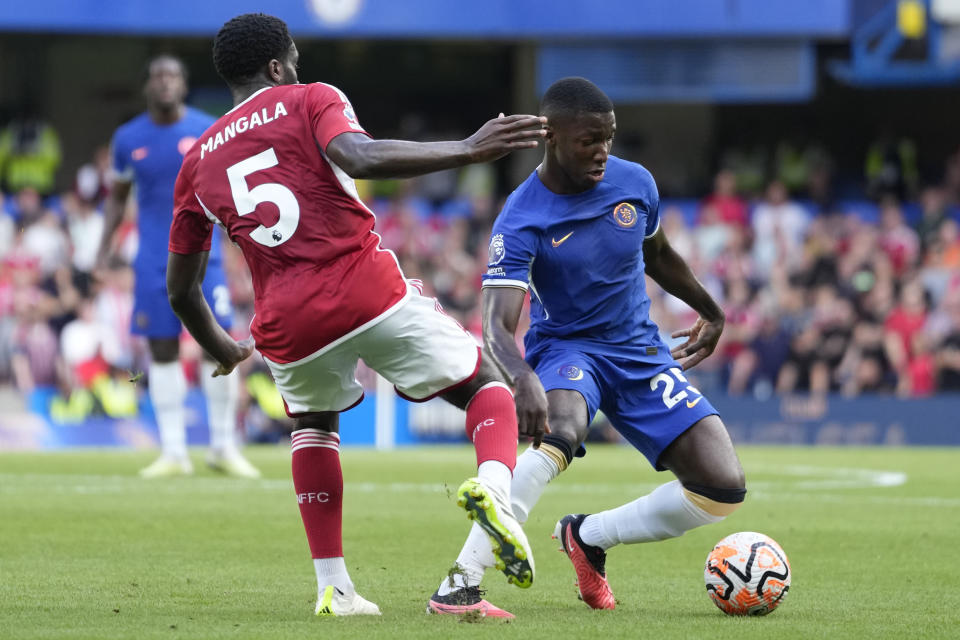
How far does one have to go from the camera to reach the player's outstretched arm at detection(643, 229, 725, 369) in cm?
659

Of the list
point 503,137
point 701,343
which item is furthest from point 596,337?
point 503,137

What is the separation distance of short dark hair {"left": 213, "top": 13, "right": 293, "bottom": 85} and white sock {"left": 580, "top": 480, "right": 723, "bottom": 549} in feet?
7.41

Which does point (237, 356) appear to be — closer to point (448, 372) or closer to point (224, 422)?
point (448, 372)

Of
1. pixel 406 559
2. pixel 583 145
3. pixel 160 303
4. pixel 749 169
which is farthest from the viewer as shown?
pixel 749 169

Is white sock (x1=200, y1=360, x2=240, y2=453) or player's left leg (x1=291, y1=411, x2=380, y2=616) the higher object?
player's left leg (x1=291, y1=411, x2=380, y2=616)

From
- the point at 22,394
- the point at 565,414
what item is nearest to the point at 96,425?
the point at 22,394

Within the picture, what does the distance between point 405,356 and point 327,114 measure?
891mm

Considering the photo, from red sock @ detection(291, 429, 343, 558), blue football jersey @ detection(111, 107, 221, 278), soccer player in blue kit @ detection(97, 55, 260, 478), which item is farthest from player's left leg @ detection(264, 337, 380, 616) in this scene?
blue football jersey @ detection(111, 107, 221, 278)

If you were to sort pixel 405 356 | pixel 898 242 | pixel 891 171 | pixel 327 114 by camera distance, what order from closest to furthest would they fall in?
pixel 327 114, pixel 405 356, pixel 898 242, pixel 891 171

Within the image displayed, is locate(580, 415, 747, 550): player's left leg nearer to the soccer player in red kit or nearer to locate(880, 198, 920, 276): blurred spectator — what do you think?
the soccer player in red kit

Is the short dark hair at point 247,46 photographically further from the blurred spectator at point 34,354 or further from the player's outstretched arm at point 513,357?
the blurred spectator at point 34,354

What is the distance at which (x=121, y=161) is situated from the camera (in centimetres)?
1152

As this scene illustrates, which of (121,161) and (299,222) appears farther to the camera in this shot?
(121,161)

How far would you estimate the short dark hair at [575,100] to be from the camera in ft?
19.6
